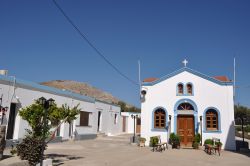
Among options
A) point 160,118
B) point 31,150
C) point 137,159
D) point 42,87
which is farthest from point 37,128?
point 160,118

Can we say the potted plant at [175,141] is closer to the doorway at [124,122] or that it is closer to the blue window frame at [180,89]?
the blue window frame at [180,89]

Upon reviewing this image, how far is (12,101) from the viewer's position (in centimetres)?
1588

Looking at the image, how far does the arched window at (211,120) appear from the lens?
1877cm

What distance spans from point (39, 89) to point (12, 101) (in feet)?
9.65

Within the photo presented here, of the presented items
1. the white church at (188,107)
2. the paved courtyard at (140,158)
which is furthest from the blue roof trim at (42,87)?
the white church at (188,107)

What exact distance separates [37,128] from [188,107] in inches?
482

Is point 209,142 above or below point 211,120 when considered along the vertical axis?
below

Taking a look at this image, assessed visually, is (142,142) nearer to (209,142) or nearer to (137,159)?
(209,142)

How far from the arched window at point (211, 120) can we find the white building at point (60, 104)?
32.8ft

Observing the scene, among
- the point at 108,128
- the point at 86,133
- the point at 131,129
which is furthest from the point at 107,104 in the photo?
the point at 131,129

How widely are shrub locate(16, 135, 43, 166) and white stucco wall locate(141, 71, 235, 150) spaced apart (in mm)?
11130

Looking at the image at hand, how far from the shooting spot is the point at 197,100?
19.3 meters

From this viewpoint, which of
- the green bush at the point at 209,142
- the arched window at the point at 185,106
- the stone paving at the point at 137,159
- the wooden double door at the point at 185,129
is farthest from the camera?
the arched window at the point at 185,106

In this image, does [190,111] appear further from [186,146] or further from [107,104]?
[107,104]
